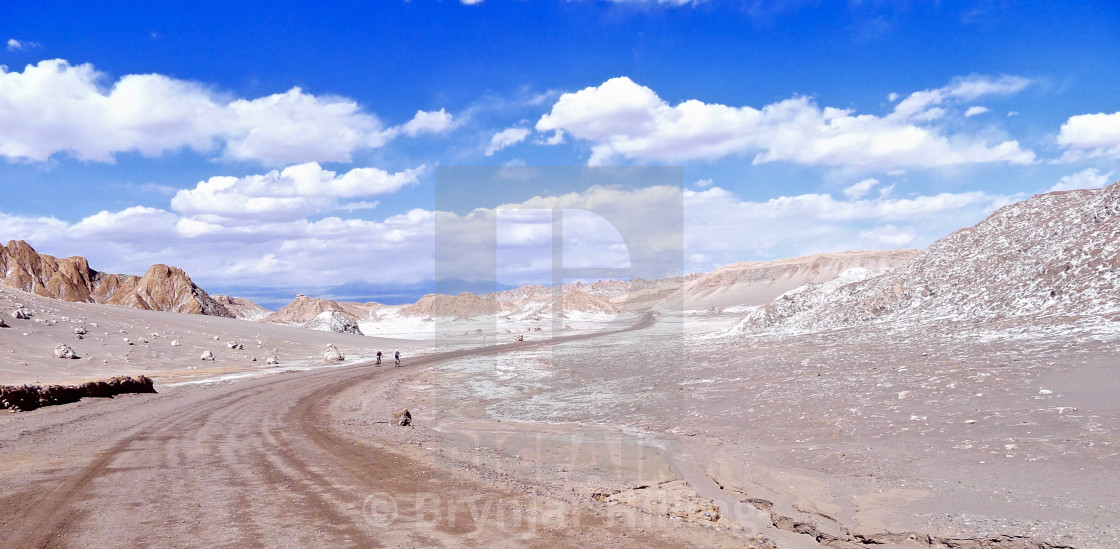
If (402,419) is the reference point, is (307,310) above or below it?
above

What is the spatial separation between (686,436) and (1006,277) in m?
20.0

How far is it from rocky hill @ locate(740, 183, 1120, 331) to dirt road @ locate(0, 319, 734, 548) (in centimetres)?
2137

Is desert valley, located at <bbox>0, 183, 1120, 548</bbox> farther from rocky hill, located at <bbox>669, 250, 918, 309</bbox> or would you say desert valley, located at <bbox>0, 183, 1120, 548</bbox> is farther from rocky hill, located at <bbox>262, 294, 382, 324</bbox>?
rocky hill, located at <bbox>669, 250, 918, 309</bbox>

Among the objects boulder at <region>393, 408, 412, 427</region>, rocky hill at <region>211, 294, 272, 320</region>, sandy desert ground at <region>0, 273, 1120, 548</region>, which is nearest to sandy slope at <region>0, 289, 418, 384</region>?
sandy desert ground at <region>0, 273, 1120, 548</region>

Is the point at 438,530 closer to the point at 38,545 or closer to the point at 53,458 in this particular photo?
the point at 38,545

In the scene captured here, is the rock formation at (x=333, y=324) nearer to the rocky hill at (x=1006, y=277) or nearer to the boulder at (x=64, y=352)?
the boulder at (x=64, y=352)

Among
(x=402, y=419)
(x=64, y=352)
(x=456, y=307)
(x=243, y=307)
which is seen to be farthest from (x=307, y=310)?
(x=402, y=419)

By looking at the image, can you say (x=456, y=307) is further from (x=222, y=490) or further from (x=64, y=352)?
(x=222, y=490)

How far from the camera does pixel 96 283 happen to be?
10556cm

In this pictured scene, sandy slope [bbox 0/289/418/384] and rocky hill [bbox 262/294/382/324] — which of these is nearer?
sandy slope [bbox 0/289/418/384]

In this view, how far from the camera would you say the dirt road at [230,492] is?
23.3 ft

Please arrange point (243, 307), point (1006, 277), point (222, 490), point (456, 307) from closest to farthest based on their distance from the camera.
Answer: point (222, 490)
point (1006, 277)
point (456, 307)
point (243, 307)

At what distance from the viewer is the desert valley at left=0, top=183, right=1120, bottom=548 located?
759 centimetres

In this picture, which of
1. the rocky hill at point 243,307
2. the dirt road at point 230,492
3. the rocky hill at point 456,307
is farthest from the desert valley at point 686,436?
the rocky hill at point 243,307
